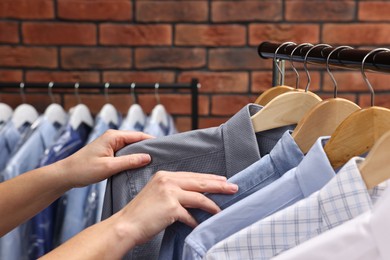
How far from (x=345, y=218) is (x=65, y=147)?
2.89ft

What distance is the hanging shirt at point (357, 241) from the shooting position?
481 millimetres

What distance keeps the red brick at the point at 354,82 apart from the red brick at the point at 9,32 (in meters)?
1.03

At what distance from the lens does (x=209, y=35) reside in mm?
1787

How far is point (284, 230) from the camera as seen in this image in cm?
57

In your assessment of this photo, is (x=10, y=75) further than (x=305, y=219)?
Yes

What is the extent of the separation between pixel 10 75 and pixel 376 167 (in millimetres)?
1496

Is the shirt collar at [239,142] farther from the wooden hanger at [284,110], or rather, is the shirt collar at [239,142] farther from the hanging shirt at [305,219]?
the hanging shirt at [305,219]

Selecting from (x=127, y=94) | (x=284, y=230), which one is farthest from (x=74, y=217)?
(x=284, y=230)

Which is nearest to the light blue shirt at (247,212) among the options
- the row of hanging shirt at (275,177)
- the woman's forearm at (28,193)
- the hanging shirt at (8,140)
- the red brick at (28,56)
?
the row of hanging shirt at (275,177)

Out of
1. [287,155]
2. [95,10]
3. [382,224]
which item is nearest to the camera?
[382,224]

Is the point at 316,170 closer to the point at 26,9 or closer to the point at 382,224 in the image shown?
the point at 382,224

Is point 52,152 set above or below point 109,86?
below

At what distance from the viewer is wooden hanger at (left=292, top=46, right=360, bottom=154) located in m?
0.72

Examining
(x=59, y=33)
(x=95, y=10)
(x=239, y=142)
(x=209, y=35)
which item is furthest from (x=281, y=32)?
(x=239, y=142)
